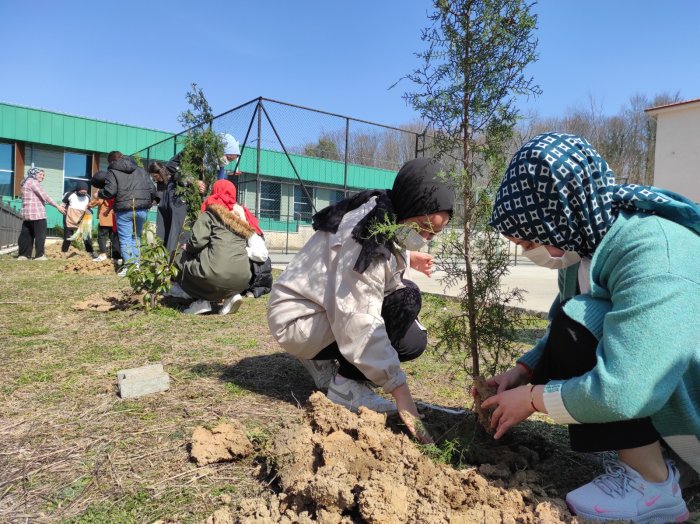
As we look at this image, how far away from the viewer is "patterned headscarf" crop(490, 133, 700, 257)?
1614 millimetres

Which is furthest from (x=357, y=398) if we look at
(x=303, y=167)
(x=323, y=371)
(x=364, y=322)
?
(x=303, y=167)

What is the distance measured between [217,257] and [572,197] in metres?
3.94

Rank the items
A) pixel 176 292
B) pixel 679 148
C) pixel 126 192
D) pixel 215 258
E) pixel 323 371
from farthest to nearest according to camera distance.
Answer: pixel 679 148, pixel 126 192, pixel 176 292, pixel 215 258, pixel 323 371

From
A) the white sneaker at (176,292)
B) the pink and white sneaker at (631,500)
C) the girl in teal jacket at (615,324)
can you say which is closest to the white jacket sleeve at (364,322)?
the girl in teal jacket at (615,324)

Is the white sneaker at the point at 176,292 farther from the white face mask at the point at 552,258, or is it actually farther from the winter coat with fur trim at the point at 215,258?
the white face mask at the point at 552,258

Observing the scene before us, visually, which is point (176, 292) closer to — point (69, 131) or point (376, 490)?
point (376, 490)

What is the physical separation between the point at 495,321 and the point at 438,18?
1.35m

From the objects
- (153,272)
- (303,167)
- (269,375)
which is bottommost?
(269,375)

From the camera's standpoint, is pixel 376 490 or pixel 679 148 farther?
pixel 679 148

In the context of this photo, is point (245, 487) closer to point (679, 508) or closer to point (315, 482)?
point (315, 482)

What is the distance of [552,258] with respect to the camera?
177 cm

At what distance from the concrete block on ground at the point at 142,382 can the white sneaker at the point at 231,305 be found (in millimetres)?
2412

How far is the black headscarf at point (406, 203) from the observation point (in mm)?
2236

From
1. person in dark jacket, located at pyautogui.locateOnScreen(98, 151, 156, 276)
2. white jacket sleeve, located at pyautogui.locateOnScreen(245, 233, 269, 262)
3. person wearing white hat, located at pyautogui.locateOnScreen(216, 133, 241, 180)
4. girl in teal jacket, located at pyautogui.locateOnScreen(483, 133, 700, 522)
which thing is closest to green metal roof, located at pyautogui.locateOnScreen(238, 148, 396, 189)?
person in dark jacket, located at pyautogui.locateOnScreen(98, 151, 156, 276)
